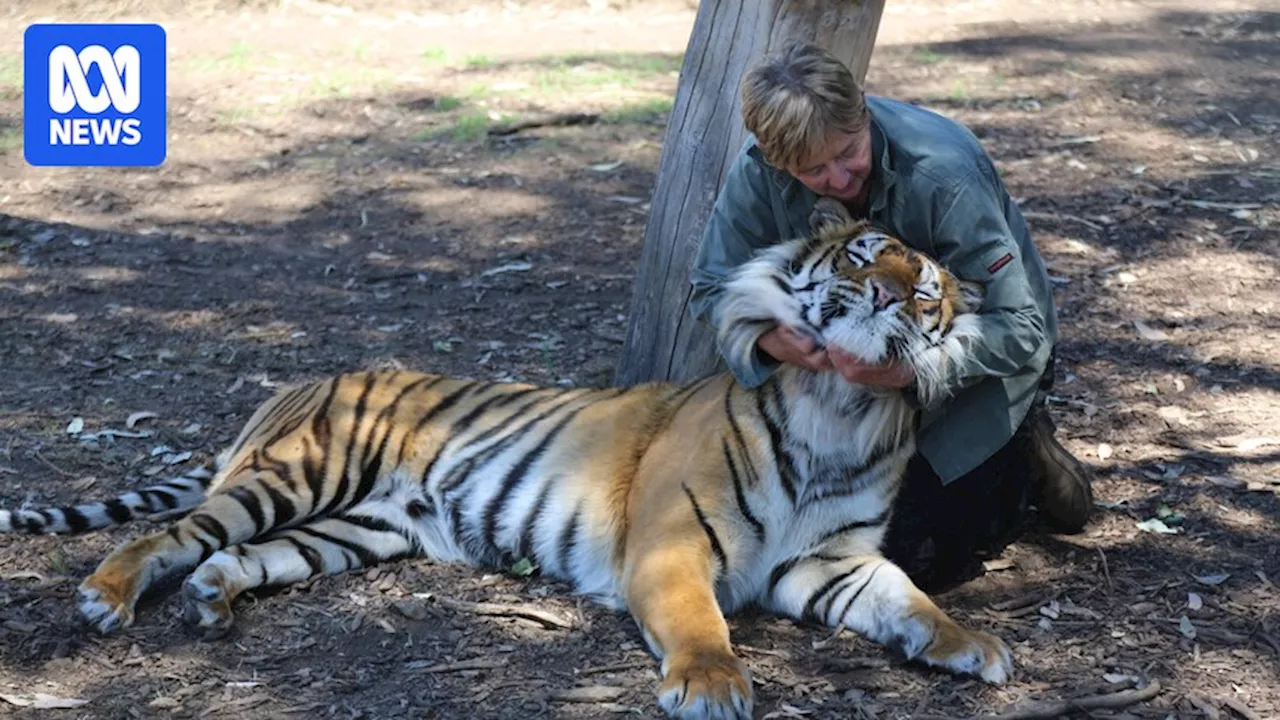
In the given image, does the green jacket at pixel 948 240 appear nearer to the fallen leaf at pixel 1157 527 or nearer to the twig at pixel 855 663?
the twig at pixel 855 663

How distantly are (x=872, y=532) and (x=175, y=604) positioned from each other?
1.88 meters

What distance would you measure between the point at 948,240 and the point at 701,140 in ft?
4.04

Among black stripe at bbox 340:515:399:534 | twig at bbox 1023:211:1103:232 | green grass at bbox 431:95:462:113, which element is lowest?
black stripe at bbox 340:515:399:534

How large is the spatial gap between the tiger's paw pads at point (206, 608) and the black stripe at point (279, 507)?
47 cm

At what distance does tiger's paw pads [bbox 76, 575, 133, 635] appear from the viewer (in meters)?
3.85

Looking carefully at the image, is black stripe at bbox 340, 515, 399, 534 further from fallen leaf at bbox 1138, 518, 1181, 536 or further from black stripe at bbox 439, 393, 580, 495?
fallen leaf at bbox 1138, 518, 1181, 536

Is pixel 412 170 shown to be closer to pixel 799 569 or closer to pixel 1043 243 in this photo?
pixel 1043 243

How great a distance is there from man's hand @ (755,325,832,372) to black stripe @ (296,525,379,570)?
1355 millimetres

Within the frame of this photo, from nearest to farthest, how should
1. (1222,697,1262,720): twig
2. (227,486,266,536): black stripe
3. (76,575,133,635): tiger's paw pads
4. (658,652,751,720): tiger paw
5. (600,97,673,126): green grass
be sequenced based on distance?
(658,652,751,720): tiger paw → (1222,697,1262,720): twig → (76,575,133,635): tiger's paw pads → (227,486,266,536): black stripe → (600,97,673,126): green grass

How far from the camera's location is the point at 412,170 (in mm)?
7926

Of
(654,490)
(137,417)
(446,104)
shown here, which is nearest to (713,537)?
(654,490)

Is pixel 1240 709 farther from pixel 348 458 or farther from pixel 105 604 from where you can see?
pixel 105 604

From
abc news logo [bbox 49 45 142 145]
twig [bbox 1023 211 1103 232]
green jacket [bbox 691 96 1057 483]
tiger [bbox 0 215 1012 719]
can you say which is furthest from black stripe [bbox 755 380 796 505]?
abc news logo [bbox 49 45 142 145]

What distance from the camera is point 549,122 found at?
8.46m
